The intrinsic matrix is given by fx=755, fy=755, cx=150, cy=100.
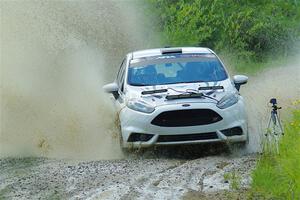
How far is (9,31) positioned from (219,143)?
510 inches

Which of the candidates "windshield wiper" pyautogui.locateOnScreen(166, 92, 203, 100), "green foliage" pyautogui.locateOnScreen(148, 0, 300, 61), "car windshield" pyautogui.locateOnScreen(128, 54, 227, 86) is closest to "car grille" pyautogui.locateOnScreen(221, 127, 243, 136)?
"windshield wiper" pyautogui.locateOnScreen(166, 92, 203, 100)

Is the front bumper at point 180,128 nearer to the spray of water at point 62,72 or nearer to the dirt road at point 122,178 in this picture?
the dirt road at point 122,178

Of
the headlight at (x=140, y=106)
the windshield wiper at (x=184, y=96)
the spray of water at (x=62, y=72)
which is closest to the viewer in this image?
the headlight at (x=140, y=106)

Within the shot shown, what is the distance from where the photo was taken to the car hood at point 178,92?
1109 cm

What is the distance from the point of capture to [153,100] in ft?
36.7

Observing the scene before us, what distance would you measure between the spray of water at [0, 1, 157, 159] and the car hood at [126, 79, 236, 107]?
995 mm

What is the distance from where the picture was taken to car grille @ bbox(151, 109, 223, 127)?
36.0 feet

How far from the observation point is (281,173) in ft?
26.3

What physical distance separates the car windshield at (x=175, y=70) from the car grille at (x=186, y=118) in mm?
1098

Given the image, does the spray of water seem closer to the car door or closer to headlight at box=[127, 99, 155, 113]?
the car door

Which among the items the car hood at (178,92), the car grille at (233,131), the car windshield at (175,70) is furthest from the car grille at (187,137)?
the car windshield at (175,70)

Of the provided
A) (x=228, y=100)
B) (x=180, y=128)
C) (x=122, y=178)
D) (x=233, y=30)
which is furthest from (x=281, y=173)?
(x=233, y=30)

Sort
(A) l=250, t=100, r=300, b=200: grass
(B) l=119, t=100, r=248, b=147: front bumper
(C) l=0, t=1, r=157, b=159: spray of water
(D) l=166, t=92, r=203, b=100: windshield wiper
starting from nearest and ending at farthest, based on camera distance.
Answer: (A) l=250, t=100, r=300, b=200: grass, (B) l=119, t=100, r=248, b=147: front bumper, (D) l=166, t=92, r=203, b=100: windshield wiper, (C) l=0, t=1, r=157, b=159: spray of water

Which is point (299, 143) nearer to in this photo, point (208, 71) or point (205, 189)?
point (205, 189)
